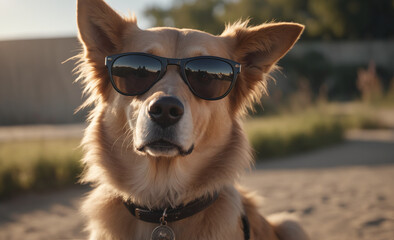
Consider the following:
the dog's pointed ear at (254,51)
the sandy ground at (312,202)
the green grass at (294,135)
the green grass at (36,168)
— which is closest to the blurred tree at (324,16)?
the green grass at (294,135)

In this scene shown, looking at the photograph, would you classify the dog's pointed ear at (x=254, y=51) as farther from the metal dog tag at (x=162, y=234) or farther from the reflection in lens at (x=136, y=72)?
the metal dog tag at (x=162, y=234)

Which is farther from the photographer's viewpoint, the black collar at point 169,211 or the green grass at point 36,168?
the green grass at point 36,168

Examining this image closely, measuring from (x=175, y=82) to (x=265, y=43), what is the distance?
0.85 metres

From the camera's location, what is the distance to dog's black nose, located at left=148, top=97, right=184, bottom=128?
2.07 meters

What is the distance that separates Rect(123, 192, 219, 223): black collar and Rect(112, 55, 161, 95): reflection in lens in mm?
839

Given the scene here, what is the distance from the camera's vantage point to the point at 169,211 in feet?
7.45

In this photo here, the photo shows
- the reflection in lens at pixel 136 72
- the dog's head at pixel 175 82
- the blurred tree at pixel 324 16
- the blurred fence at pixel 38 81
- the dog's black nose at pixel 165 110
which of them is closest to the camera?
the dog's black nose at pixel 165 110

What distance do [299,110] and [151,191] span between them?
10315 mm

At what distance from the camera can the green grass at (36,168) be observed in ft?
17.3

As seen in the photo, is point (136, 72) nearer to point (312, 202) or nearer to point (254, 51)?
point (254, 51)

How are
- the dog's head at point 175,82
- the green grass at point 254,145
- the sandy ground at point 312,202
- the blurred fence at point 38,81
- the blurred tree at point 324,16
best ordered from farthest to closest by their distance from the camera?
the blurred tree at point 324,16, the blurred fence at point 38,81, the green grass at point 254,145, the sandy ground at point 312,202, the dog's head at point 175,82

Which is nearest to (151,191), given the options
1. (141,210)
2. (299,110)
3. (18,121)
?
A: (141,210)

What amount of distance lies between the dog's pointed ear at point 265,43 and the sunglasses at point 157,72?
1.16 ft

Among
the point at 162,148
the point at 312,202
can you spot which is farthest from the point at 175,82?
the point at 312,202
